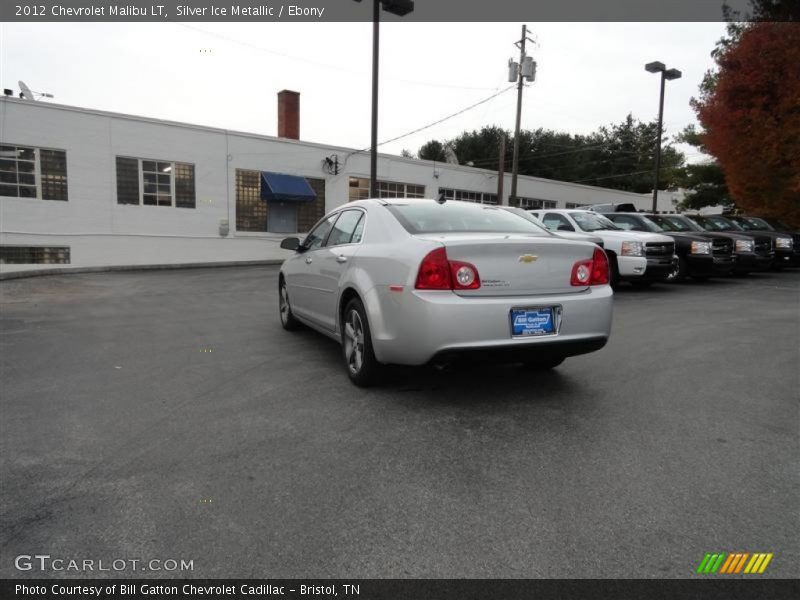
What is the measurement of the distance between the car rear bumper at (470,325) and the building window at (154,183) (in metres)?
17.3

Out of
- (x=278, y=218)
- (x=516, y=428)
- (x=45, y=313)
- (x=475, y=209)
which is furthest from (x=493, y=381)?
(x=278, y=218)

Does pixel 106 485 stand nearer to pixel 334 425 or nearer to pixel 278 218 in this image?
pixel 334 425

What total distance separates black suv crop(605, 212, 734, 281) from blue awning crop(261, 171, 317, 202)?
12548 millimetres

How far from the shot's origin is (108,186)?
60.1 feet

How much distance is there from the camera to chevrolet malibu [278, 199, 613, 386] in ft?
12.7

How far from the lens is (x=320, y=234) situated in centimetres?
615

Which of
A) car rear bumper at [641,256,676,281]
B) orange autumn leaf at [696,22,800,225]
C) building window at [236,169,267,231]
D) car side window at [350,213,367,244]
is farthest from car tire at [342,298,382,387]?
building window at [236,169,267,231]

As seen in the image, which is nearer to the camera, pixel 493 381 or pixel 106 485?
pixel 106 485

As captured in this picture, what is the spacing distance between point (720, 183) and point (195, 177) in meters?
21.6

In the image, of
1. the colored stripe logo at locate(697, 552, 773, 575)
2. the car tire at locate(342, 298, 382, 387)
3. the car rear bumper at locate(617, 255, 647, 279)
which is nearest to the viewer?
the colored stripe logo at locate(697, 552, 773, 575)

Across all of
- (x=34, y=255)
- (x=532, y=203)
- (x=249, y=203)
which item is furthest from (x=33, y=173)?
(x=532, y=203)

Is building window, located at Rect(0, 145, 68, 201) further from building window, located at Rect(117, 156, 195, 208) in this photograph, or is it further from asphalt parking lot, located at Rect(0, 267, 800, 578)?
asphalt parking lot, located at Rect(0, 267, 800, 578)

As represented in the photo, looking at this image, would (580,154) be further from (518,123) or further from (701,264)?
(701,264)

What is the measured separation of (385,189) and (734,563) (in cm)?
2407
